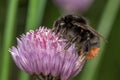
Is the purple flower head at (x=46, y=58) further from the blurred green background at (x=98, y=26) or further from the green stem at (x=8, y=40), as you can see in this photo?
the blurred green background at (x=98, y=26)

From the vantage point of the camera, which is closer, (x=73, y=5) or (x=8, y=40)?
(x=8, y=40)

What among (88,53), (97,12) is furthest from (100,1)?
(88,53)

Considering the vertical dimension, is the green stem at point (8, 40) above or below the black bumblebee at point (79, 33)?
above

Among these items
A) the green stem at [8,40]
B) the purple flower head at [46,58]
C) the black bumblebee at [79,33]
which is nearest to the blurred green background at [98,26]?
the green stem at [8,40]

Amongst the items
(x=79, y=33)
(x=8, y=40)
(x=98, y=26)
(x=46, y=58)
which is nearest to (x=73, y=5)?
(x=98, y=26)

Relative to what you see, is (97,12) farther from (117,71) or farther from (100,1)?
(117,71)

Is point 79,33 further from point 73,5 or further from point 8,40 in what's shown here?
point 73,5
